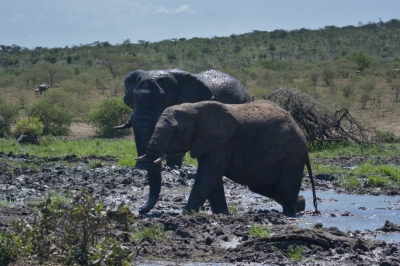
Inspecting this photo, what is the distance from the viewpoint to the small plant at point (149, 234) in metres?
8.49

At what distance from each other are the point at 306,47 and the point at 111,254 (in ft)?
215

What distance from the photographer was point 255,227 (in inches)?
351

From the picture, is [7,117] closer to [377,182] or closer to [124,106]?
[124,106]

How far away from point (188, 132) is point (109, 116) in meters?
16.6

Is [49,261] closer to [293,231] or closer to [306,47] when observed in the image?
[293,231]

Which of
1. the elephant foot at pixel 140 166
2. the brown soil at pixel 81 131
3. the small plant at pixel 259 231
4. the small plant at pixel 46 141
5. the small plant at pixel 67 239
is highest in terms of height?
the small plant at pixel 67 239

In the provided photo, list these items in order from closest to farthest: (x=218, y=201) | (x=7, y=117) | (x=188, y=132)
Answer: (x=188, y=132) < (x=218, y=201) < (x=7, y=117)

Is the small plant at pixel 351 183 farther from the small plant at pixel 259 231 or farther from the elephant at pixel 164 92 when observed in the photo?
the small plant at pixel 259 231

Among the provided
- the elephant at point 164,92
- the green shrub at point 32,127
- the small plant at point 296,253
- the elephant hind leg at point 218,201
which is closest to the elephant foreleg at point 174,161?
the elephant at point 164,92

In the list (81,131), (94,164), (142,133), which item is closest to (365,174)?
(142,133)

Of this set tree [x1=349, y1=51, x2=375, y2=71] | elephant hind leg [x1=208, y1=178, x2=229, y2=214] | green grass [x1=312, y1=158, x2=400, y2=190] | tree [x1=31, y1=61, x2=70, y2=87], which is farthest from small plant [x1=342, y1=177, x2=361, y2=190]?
tree [x1=349, y1=51, x2=375, y2=71]

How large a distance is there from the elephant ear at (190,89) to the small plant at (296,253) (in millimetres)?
5923

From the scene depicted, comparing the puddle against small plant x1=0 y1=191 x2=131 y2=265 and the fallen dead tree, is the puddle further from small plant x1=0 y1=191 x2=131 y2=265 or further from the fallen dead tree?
the fallen dead tree

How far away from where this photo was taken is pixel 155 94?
13117mm
